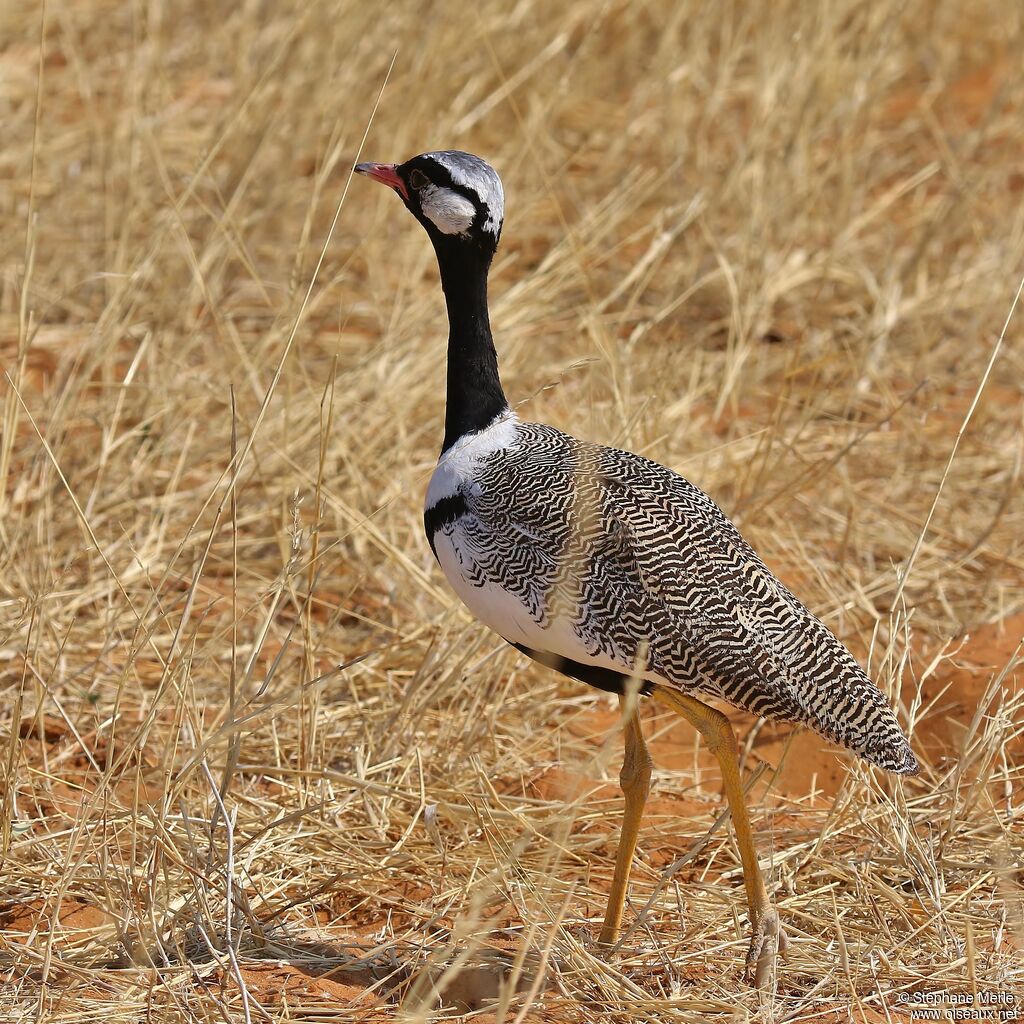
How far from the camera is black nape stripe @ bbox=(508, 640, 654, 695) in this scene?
3031 mm

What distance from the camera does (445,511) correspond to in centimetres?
320

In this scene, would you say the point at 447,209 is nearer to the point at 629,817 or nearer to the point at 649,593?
the point at 649,593

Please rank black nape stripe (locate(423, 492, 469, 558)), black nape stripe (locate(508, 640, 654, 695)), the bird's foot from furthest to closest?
black nape stripe (locate(423, 492, 469, 558)), black nape stripe (locate(508, 640, 654, 695)), the bird's foot

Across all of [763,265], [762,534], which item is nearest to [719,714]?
[762,534]

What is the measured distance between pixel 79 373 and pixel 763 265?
2604mm

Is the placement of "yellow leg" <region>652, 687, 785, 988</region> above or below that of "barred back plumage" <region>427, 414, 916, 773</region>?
below

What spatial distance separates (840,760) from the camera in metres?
3.80

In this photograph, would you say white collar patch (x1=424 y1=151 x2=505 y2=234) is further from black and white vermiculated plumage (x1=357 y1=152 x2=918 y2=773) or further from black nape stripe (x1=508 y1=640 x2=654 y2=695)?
black nape stripe (x1=508 y1=640 x2=654 y2=695)

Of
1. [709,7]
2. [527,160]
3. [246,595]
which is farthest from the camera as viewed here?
[709,7]

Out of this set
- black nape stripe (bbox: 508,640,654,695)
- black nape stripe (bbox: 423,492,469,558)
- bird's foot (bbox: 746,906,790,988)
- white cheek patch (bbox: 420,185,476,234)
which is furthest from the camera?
white cheek patch (bbox: 420,185,476,234)

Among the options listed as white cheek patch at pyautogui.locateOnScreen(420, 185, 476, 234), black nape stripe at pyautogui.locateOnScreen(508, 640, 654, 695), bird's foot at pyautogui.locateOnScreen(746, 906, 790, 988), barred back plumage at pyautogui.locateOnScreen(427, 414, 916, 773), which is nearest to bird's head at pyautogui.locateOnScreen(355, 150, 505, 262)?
white cheek patch at pyautogui.locateOnScreen(420, 185, 476, 234)

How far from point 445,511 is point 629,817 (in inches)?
31.2

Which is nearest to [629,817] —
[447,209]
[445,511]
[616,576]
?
[616,576]

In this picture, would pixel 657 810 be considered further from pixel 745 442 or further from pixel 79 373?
pixel 79 373
